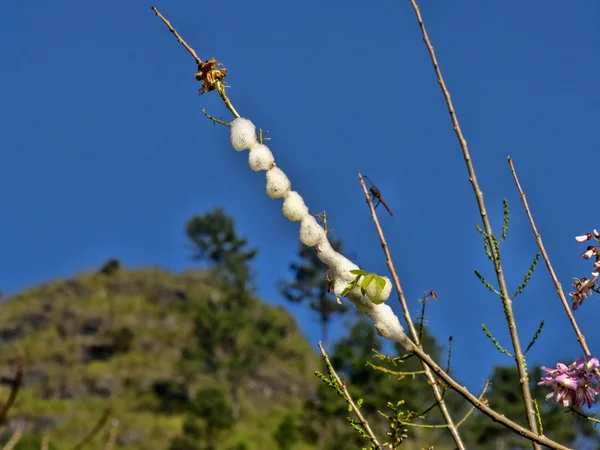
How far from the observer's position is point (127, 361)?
181 ft

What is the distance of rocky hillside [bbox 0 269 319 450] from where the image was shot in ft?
151

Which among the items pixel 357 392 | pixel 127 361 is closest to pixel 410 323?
pixel 357 392

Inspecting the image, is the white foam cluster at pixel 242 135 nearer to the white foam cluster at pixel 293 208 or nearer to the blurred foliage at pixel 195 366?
the white foam cluster at pixel 293 208

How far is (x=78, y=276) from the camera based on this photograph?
67.4 meters

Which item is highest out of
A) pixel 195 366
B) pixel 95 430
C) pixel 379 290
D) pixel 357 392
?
pixel 195 366

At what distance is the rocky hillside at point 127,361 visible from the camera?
46031 mm

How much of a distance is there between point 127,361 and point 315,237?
56.0 m

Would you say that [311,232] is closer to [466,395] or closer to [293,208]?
[293,208]

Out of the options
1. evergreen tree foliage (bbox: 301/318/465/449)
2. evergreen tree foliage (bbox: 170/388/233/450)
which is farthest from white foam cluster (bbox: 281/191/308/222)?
evergreen tree foliage (bbox: 170/388/233/450)

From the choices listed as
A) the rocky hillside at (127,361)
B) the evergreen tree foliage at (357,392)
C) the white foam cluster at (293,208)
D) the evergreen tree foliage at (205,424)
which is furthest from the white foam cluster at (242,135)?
the rocky hillside at (127,361)

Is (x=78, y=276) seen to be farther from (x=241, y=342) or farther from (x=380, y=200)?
(x=380, y=200)

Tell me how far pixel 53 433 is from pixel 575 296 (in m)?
45.7

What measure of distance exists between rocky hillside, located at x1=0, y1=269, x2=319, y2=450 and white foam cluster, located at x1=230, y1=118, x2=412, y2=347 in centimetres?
3908

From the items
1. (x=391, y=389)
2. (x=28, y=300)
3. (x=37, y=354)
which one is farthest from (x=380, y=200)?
(x=28, y=300)
